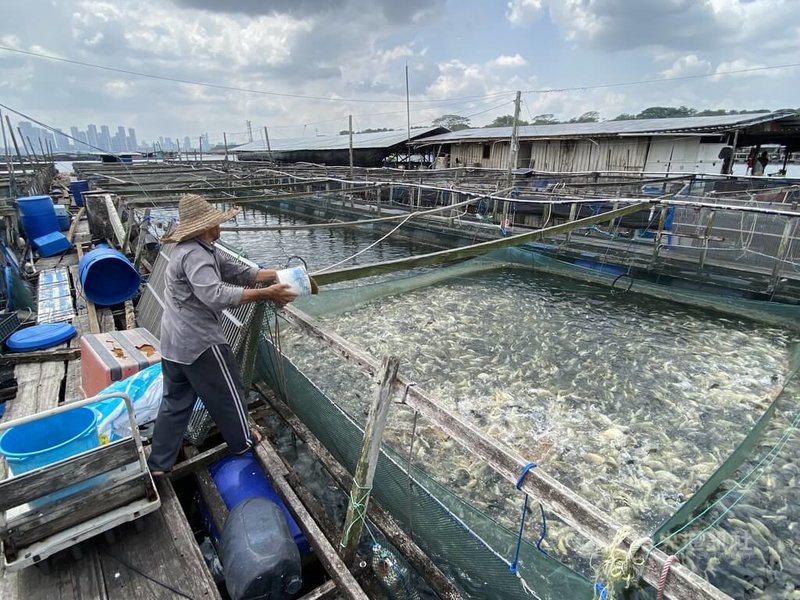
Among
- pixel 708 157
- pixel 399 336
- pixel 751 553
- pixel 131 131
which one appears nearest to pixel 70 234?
pixel 399 336

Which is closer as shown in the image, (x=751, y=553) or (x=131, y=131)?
(x=751, y=553)

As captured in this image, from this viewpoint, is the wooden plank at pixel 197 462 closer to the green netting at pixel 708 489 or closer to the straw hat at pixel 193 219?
the straw hat at pixel 193 219

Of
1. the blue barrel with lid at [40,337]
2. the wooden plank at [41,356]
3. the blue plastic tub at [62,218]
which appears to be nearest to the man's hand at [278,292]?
the wooden plank at [41,356]

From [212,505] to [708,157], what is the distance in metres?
24.7

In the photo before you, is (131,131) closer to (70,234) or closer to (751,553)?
(70,234)

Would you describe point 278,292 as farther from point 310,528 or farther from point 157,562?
point 157,562

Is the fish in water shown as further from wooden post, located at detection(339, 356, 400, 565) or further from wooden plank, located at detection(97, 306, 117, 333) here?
wooden plank, located at detection(97, 306, 117, 333)

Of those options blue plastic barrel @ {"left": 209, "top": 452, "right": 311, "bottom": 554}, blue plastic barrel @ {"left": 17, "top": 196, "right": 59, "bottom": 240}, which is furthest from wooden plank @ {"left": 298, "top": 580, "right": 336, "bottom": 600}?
blue plastic barrel @ {"left": 17, "top": 196, "right": 59, "bottom": 240}

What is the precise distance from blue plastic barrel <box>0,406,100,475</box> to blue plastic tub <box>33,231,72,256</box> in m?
10.1

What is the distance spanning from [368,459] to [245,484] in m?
1.33

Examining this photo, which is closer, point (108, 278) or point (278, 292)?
point (278, 292)

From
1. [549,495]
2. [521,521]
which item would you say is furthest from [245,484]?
[549,495]

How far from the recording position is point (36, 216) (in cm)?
1109

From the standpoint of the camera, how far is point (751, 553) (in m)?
4.00
